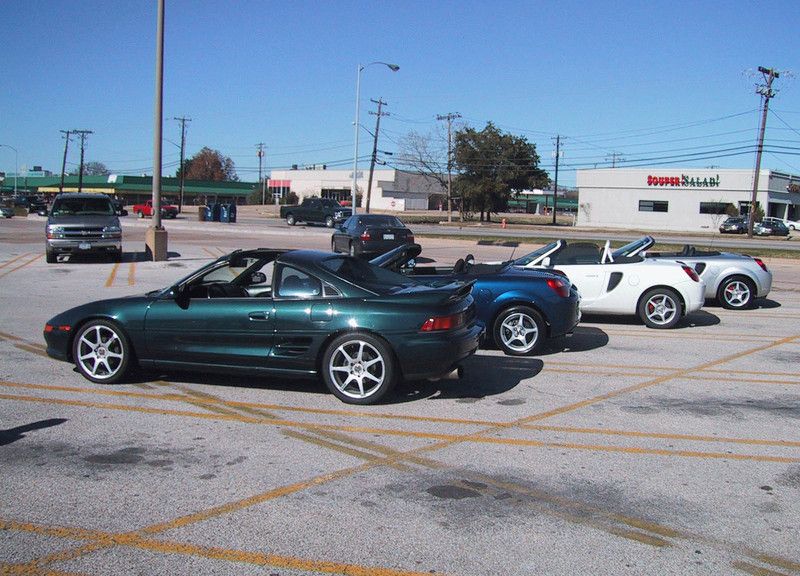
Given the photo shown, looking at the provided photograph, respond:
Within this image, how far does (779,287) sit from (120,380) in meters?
17.2

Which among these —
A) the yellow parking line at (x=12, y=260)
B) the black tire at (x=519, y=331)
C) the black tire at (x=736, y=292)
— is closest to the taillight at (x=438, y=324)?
the black tire at (x=519, y=331)

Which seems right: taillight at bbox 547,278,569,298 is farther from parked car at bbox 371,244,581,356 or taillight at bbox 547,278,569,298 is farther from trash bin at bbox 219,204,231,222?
trash bin at bbox 219,204,231,222

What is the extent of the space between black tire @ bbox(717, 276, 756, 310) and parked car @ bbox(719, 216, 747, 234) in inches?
1954

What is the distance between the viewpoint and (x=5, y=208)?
193 feet

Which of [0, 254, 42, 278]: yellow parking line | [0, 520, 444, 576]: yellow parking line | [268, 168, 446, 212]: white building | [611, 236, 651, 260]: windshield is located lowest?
[0, 520, 444, 576]: yellow parking line

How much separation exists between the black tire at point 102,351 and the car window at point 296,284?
1.67 metres

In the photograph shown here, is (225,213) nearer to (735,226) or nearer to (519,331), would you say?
(735,226)

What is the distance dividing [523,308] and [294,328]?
343 cm

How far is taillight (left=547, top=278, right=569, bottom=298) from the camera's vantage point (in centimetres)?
921

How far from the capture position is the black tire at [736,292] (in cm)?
1431

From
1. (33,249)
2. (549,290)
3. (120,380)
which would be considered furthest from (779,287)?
(33,249)

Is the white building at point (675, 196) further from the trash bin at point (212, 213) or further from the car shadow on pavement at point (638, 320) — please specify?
the car shadow on pavement at point (638, 320)

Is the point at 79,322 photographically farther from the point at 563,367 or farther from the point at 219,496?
the point at 563,367

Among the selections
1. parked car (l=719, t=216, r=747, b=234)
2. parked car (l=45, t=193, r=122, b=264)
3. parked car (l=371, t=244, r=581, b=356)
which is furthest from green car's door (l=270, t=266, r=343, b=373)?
parked car (l=719, t=216, r=747, b=234)
